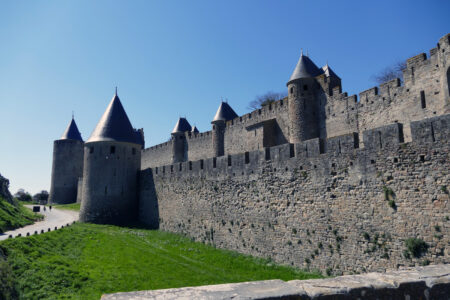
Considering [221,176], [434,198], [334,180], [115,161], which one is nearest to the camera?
[434,198]

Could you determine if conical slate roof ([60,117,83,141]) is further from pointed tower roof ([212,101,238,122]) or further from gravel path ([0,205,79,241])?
pointed tower roof ([212,101,238,122])

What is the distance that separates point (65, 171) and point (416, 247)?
48.5 meters

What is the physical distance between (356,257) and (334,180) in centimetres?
236

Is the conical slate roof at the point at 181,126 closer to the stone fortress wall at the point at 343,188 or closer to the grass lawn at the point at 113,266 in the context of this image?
the stone fortress wall at the point at 343,188

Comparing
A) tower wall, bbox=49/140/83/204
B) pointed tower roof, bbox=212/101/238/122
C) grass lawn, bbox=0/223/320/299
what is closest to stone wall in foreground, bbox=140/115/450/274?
grass lawn, bbox=0/223/320/299

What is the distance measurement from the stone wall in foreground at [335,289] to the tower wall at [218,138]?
27.7 meters

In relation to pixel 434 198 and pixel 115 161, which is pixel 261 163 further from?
pixel 115 161

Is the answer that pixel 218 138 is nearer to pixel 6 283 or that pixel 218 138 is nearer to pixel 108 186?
pixel 108 186

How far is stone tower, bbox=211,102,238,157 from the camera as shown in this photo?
104 ft

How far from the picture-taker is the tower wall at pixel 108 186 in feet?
79.4

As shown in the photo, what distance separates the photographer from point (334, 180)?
10266 millimetres

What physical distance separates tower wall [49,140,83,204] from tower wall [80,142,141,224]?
999 inches

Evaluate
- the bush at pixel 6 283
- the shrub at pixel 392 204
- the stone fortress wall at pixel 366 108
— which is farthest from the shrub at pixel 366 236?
the bush at pixel 6 283

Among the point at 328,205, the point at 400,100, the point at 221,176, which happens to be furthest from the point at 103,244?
the point at 400,100
